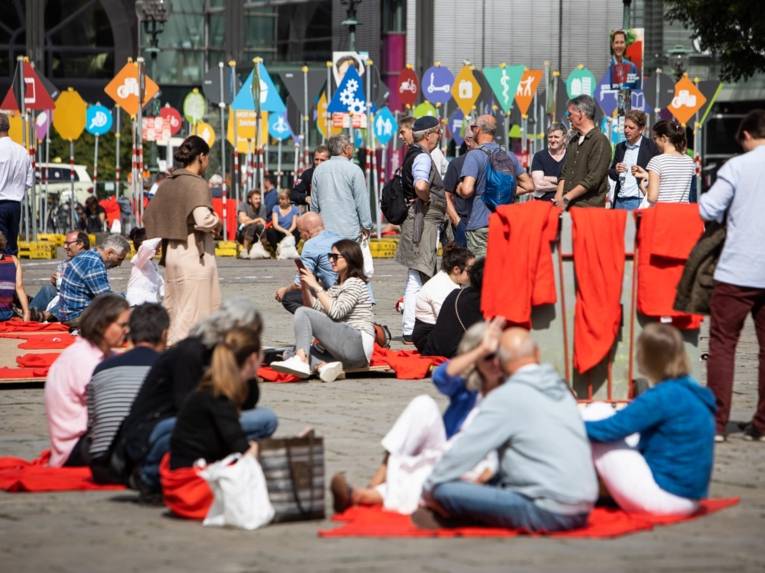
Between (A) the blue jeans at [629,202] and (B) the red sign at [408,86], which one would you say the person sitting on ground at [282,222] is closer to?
(B) the red sign at [408,86]

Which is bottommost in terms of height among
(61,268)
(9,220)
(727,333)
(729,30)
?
(61,268)

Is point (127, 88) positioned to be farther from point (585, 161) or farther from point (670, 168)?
point (670, 168)

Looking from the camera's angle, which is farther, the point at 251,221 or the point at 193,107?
the point at 193,107

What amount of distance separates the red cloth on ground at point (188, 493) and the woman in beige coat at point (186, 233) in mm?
4880

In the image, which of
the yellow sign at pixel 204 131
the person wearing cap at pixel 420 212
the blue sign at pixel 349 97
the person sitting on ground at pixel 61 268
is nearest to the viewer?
the person wearing cap at pixel 420 212

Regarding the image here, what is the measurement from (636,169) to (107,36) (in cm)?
6852

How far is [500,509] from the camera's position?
290 inches

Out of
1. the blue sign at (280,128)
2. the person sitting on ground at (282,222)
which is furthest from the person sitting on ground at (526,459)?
the blue sign at (280,128)

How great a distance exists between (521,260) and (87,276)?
5616 mm

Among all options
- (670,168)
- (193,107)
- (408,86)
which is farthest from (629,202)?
(193,107)

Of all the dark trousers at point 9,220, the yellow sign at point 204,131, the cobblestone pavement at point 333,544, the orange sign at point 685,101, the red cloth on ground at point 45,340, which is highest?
the orange sign at point 685,101

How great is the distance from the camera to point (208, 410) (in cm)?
780

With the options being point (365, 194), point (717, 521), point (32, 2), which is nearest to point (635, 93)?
point (365, 194)

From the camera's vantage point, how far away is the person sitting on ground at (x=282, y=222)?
1331 inches
